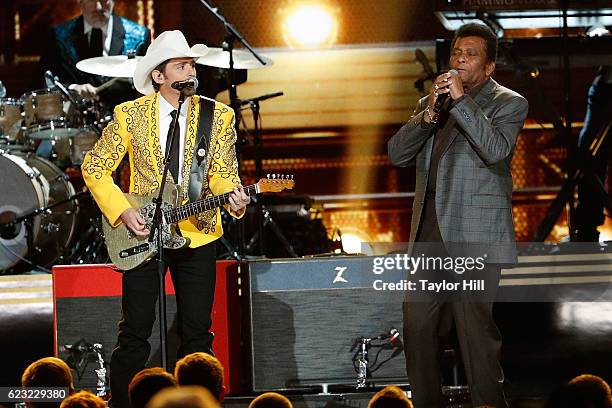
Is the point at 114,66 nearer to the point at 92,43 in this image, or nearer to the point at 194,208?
the point at 92,43

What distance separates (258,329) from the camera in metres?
6.05

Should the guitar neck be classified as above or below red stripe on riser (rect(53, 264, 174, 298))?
above

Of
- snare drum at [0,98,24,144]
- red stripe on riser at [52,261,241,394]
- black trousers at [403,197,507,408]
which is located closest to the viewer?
black trousers at [403,197,507,408]

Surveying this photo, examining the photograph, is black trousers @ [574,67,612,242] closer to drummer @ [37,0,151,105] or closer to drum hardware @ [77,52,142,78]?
drum hardware @ [77,52,142,78]

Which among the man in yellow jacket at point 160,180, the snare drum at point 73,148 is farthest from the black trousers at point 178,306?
the snare drum at point 73,148

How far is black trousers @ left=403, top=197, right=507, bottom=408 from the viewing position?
16.3 feet

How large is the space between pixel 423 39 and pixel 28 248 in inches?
175

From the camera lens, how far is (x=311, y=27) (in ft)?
34.2

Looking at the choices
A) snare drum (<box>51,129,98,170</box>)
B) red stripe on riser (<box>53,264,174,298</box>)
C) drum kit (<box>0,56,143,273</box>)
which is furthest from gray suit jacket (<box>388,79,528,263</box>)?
snare drum (<box>51,129,98,170</box>)

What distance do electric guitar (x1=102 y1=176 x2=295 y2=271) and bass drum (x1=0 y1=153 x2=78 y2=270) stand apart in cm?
272

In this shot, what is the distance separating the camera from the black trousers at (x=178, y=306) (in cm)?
542

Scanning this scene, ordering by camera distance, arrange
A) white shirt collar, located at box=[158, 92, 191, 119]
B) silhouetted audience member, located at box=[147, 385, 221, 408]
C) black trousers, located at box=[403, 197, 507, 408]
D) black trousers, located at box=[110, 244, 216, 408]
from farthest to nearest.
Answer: white shirt collar, located at box=[158, 92, 191, 119], black trousers, located at box=[110, 244, 216, 408], black trousers, located at box=[403, 197, 507, 408], silhouetted audience member, located at box=[147, 385, 221, 408]

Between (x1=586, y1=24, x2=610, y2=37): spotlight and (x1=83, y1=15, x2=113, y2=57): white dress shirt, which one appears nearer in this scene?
(x1=586, y1=24, x2=610, y2=37): spotlight

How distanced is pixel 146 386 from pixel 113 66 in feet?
12.6
